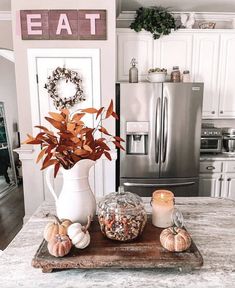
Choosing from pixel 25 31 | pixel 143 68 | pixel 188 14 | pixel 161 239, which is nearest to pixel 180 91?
pixel 143 68

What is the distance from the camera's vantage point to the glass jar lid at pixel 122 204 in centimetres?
105

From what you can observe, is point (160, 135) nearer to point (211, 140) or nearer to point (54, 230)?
point (211, 140)

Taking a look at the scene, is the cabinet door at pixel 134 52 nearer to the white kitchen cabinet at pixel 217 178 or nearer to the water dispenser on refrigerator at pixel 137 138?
the water dispenser on refrigerator at pixel 137 138

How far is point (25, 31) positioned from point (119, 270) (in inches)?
101

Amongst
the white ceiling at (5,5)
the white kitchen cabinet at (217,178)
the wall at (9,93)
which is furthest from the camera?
the wall at (9,93)

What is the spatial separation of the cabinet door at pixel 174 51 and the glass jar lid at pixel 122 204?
2.59 m

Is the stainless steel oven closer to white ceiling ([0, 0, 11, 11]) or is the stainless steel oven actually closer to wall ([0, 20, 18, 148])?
white ceiling ([0, 0, 11, 11])

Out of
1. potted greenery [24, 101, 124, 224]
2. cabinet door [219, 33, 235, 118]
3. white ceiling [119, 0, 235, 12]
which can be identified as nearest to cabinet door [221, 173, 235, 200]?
cabinet door [219, 33, 235, 118]

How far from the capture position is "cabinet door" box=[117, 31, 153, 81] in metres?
3.24

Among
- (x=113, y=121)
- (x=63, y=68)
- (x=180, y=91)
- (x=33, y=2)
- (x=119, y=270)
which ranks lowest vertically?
(x=119, y=270)

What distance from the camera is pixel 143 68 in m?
3.34

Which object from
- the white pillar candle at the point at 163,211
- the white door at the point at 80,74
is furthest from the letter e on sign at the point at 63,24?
the white pillar candle at the point at 163,211

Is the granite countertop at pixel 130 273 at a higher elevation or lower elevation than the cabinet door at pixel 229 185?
higher

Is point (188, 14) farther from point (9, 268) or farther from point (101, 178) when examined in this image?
point (9, 268)
